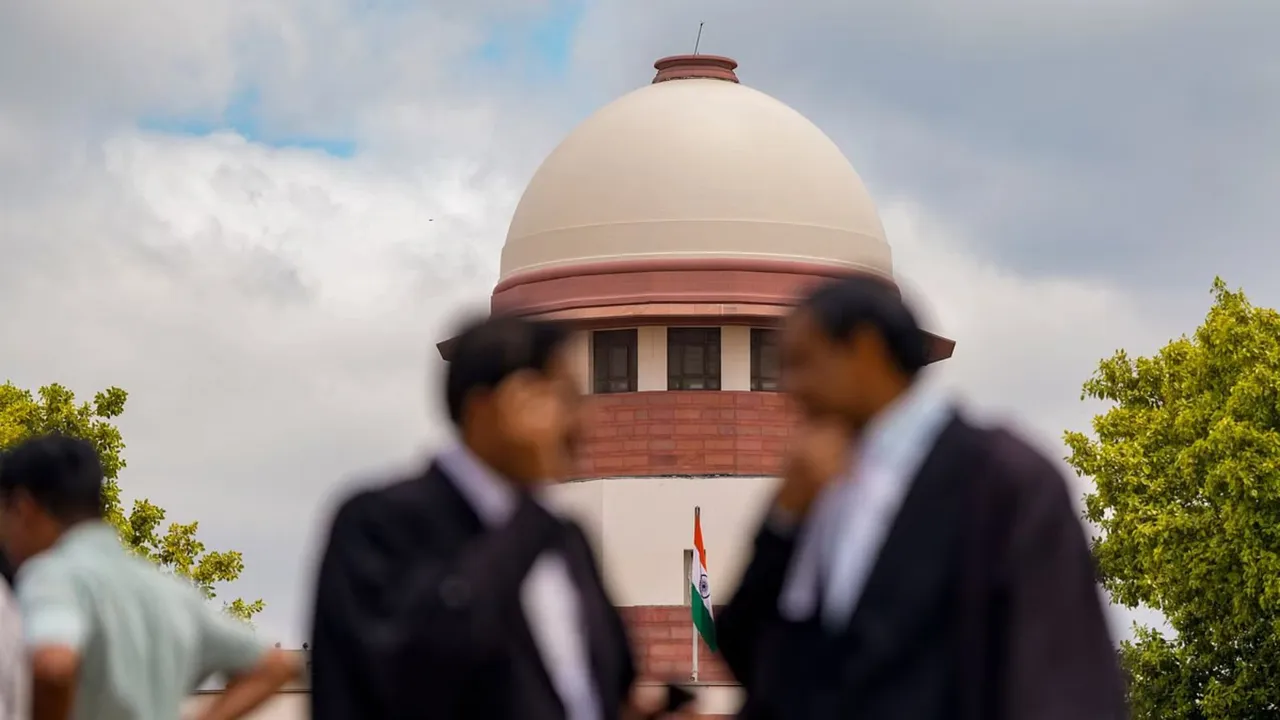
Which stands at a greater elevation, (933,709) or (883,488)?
(883,488)

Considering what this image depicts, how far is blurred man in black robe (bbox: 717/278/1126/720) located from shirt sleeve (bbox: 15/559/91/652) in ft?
5.44

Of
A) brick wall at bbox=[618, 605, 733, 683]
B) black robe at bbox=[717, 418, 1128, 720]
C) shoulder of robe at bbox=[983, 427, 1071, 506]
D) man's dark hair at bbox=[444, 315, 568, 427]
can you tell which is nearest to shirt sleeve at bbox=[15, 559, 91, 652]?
man's dark hair at bbox=[444, 315, 568, 427]

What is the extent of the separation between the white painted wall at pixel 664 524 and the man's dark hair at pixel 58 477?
2406cm

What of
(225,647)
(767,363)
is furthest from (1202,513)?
(225,647)

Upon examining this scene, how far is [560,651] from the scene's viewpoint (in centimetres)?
477

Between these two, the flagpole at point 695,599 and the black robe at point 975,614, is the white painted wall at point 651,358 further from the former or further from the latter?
the black robe at point 975,614

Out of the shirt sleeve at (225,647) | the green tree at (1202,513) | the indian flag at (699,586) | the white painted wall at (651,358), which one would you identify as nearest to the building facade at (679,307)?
the white painted wall at (651,358)

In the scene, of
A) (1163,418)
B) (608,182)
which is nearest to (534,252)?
(608,182)

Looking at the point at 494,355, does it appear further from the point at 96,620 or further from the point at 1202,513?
the point at 1202,513

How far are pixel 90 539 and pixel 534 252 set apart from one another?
84.3ft

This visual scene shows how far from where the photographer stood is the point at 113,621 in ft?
18.7

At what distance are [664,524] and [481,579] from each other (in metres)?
25.4

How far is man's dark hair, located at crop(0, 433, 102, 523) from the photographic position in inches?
232

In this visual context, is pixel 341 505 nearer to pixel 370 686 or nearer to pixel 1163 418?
pixel 370 686
